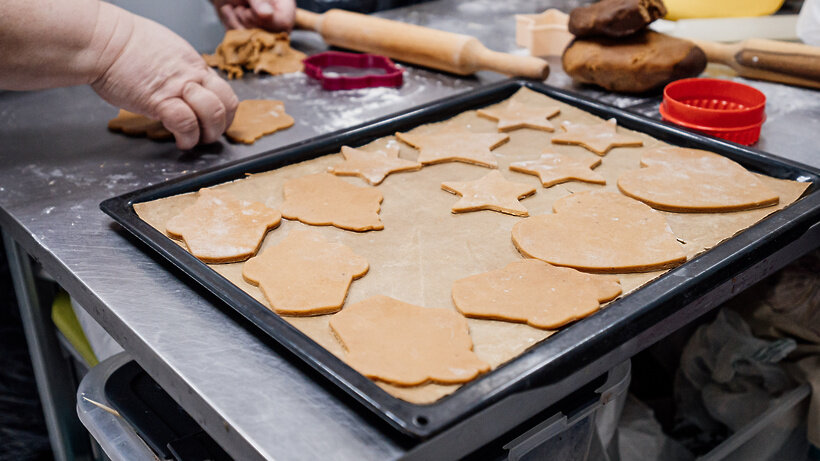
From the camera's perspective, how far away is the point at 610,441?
4.36ft

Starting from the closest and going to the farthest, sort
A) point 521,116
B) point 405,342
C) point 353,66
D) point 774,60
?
point 405,342 → point 521,116 → point 774,60 → point 353,66

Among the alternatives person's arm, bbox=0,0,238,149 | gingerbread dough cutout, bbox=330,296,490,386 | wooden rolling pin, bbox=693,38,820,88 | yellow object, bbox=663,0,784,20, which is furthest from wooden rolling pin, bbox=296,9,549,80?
gingerbread dough cutout, bbox=330,296,490,386

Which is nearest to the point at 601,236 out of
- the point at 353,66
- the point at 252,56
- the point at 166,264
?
the point at 166,264

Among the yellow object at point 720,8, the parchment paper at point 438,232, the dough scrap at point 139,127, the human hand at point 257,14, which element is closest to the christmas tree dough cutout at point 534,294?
the parchment paper at point 438,232

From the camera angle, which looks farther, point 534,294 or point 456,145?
point 456,145

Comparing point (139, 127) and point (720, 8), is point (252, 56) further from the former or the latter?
point (720, 8)

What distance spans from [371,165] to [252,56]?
79 centimetres

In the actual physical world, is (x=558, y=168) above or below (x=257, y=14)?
below

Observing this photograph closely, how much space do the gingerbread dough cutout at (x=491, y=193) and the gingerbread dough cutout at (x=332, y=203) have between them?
0.44 feet

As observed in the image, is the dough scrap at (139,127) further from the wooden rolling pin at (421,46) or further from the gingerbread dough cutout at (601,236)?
the gingerbread dough cutout at (601,236)

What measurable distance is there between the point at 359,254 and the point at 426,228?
125mm

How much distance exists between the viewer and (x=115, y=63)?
1198 mm

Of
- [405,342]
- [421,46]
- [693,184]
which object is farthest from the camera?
[421,46]

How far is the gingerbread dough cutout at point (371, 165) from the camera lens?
3.88 feet
